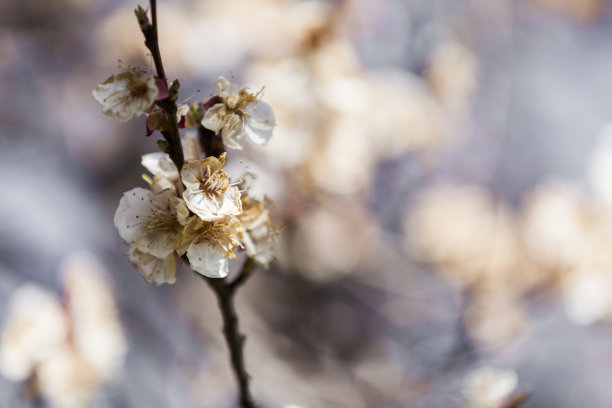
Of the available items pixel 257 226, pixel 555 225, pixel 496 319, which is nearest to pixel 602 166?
pixel 555 225

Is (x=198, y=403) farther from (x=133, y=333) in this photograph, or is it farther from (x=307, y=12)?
(x=307, y=12)

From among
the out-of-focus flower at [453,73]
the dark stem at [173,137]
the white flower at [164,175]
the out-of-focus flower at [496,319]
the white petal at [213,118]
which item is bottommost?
the white flower at [164,175]

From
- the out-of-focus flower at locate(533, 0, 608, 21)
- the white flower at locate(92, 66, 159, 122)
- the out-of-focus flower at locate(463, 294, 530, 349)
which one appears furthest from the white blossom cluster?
the out-of-focus flower at locate(533, 0, 608, 21)

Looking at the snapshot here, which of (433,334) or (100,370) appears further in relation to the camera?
(433,334)

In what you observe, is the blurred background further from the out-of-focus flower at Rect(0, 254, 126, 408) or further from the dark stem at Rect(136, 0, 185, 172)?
the dark stem at Rect(136, 0, 185, 172)

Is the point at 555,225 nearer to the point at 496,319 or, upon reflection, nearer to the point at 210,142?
the point at 496,319

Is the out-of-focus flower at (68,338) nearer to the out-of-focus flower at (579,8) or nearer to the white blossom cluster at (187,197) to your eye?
the white blossom cluster at (187,197)

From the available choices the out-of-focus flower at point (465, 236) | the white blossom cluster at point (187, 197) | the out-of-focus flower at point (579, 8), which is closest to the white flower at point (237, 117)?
the white blossom cluster at point (187, 197)

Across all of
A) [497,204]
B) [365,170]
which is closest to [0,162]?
A: [365,170]
